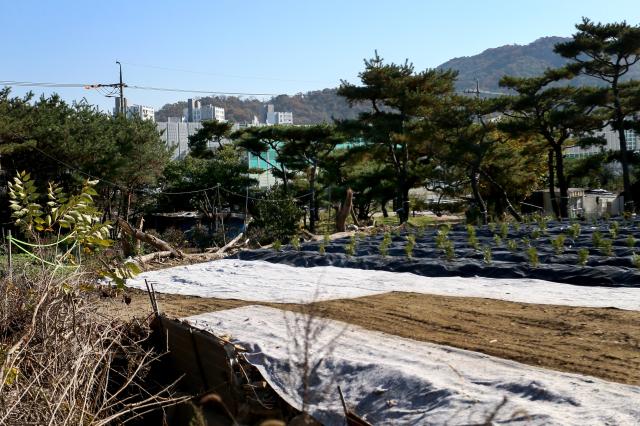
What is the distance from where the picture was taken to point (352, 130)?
65.6ft

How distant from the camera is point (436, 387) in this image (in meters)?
3.92

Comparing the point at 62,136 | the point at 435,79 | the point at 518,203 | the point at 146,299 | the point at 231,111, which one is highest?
the point at 231,111

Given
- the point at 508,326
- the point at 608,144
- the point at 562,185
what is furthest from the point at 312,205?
the point at 608,144

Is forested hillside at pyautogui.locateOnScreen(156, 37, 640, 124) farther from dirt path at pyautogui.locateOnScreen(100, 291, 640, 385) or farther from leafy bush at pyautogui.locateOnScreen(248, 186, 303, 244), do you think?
dirt path at pyautogui.locateOnScreen(100, 291, 640, 385)

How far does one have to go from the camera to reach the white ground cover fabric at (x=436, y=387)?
11.3 feet

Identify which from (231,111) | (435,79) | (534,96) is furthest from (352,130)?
(231,111)

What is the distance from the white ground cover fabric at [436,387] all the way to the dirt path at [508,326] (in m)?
0.25

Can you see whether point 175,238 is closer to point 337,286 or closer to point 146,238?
point 146,238

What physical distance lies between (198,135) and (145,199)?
18.7 feet

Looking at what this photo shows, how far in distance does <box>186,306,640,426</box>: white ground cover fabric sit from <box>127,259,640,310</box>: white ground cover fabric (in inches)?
45.8

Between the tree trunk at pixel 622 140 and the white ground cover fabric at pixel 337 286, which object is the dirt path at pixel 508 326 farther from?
the tree trunk at pixel 622 140

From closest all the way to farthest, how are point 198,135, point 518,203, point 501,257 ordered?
point 501,257
point 518,203
point 198,135

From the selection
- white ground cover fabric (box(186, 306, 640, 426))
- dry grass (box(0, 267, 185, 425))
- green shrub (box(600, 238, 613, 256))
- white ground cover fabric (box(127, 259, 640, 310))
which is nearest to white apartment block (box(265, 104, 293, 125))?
white ground cover fabric (box(127, 259, 640, 310))

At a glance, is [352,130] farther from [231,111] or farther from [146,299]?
[231,111]
